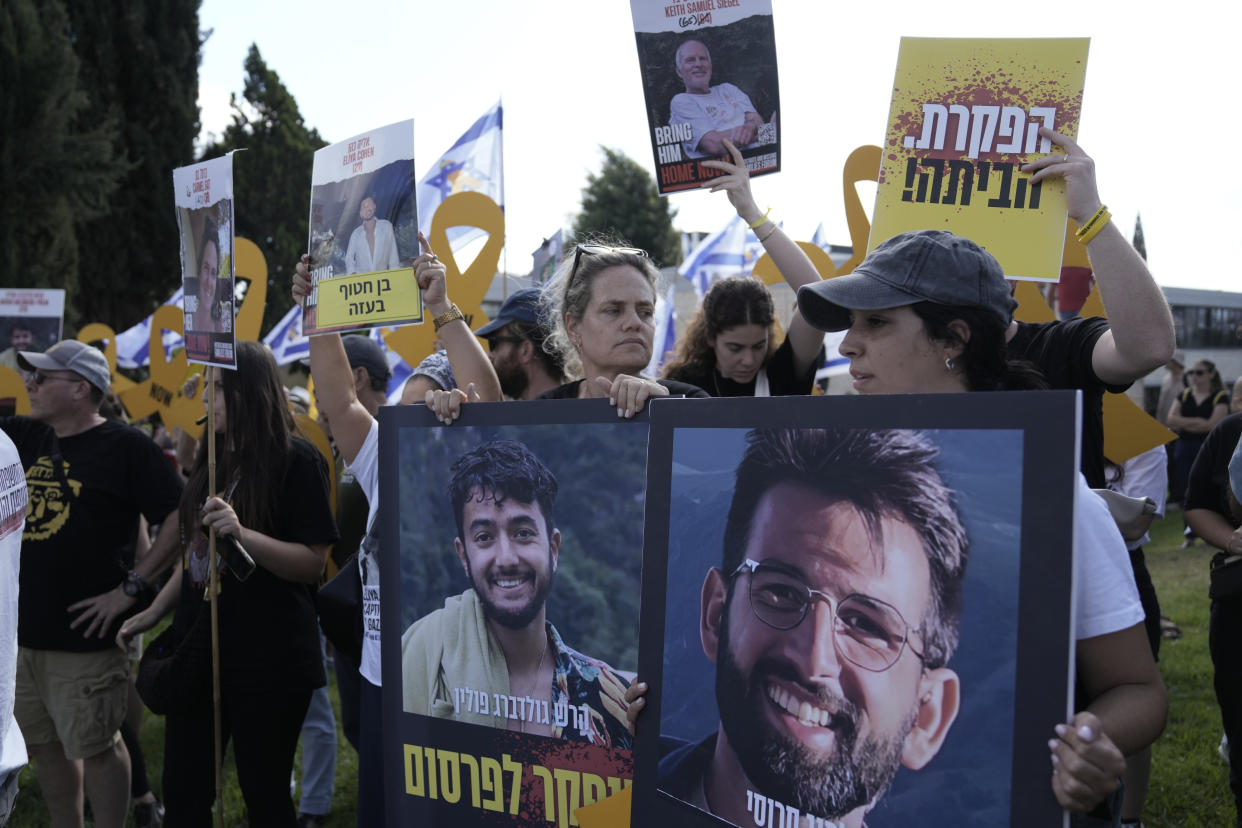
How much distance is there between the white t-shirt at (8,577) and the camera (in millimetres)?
2061

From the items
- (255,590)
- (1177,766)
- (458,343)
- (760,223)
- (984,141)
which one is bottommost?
(1177,766)

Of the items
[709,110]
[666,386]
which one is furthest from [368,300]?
[709,110]

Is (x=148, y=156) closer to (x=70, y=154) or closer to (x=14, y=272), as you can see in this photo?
(x=70, y=154)

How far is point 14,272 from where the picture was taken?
78.4 ft

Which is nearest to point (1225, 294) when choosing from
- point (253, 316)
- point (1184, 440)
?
point (1184, 440)

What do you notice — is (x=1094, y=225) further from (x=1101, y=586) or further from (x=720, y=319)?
(x=720, y=319)

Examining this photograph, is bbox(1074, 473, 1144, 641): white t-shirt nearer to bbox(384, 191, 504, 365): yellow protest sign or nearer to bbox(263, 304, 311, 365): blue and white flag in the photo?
bbox(384, 191, 504, 365): yellow protest sign

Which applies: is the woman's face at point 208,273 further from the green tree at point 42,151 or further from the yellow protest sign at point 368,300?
the green tree at point 42,151

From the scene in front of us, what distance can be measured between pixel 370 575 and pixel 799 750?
1703 millimetres

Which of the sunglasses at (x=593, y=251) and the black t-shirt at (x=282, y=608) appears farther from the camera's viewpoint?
the black t-shirt at (x=282, y=608)

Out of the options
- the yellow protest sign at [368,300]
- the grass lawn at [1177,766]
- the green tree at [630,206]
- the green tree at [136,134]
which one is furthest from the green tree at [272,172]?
the yellow protest sign at [368,300]

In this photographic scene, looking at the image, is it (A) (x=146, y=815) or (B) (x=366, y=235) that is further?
(A) (x=146, y=815)

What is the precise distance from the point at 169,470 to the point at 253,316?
0.74 metres

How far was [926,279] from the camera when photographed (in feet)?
5.46
